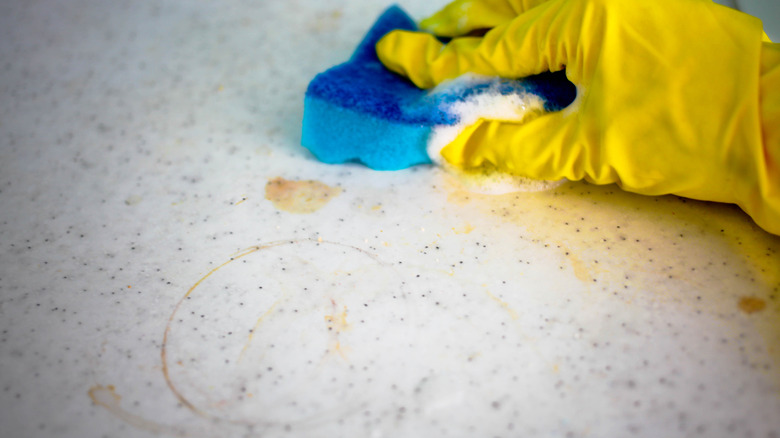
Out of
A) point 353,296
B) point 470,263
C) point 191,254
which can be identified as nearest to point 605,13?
point 470,263

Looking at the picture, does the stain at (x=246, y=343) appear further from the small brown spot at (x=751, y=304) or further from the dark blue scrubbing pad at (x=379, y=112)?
the small brown spot at (x=751, y=304)

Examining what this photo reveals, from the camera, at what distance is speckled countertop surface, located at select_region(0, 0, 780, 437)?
73 cm

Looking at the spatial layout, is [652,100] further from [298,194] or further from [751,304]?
[298,194]

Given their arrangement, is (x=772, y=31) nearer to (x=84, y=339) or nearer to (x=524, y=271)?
(x=524, y=271)

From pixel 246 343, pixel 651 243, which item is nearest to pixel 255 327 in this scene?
pixel 246 343

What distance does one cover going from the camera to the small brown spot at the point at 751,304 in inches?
31.9

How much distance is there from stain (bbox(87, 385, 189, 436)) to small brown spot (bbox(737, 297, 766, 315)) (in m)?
0.77

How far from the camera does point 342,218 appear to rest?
97 centimetres

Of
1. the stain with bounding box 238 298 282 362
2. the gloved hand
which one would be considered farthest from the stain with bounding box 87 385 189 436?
the gloved hand

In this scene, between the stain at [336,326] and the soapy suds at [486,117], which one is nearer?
the stain at [336,326]

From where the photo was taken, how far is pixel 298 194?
1.02 meters

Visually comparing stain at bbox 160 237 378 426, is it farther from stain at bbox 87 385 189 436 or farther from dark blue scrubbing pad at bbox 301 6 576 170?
dark blue scrubbing pad at bbox 301 6 576 170

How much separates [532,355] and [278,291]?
377mm

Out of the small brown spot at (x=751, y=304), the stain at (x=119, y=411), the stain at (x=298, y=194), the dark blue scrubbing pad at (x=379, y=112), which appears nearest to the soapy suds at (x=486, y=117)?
the dark blue scrubbing pad at (x=379, y=112)
